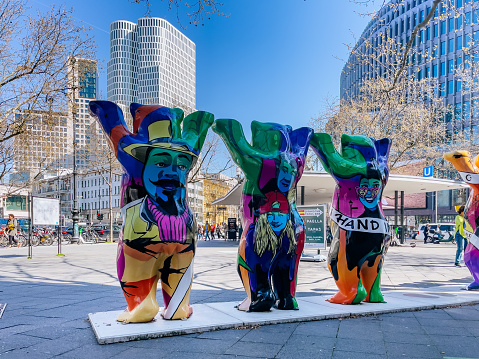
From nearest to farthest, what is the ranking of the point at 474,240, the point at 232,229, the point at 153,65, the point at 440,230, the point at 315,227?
the point at 474,240 → the point at 315,227 → the point at 232,229 → the point at 440,230 → the point at 153,65

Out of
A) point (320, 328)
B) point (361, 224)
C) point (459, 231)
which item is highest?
point (361, 224)

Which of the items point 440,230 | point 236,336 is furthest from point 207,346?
point 440,230

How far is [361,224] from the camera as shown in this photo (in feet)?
18.9

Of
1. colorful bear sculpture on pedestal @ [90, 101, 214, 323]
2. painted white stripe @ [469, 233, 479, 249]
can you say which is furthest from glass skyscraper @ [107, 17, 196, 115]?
colorful bear sculpture on pedestal @ [90, 101, 214, 323]

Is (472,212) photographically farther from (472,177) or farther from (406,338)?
(406,338)

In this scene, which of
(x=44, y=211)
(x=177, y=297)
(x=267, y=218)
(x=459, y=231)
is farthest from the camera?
(x=44, y=211)

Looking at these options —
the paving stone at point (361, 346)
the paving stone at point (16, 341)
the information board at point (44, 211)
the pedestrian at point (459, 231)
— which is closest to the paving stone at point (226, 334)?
the paving stone at point (361, 346)

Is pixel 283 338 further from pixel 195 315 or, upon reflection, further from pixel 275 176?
pixel 275 176

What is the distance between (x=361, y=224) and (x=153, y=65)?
2040 inches

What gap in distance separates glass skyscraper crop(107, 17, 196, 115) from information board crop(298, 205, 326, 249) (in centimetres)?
3004

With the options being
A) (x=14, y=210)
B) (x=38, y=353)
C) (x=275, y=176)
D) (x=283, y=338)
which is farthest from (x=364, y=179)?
(x=14, y=210)

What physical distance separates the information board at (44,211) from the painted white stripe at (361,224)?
1212 cm

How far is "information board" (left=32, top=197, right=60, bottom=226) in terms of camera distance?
14.5 metres

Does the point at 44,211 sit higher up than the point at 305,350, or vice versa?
the point at 44,211
